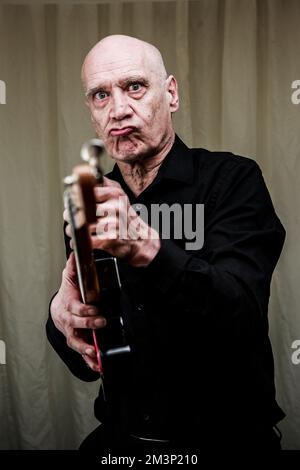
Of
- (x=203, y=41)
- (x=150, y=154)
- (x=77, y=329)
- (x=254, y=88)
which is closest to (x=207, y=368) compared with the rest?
(x=77, y=329)

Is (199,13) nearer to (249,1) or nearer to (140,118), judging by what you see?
(249,1)

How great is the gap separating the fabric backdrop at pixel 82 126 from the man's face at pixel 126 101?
811mm

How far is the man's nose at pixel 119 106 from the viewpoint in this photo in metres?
1.31

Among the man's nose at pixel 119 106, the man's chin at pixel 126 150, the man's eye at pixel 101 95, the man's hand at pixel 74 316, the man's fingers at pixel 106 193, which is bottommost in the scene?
the man's hand at pixel 74 316

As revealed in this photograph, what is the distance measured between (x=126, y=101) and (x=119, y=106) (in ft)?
0.09

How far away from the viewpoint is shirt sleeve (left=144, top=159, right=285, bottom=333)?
1044 mm

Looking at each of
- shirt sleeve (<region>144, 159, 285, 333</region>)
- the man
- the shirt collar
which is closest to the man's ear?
the man

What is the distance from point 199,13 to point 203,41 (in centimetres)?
10

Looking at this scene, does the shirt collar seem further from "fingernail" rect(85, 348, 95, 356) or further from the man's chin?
"fingernail" rect(85, 348, 95, 356)

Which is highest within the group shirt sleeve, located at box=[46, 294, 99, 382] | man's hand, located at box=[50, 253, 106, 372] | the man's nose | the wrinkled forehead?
the wrinkled forehead

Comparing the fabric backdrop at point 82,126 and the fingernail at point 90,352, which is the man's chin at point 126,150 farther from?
the fabric backdrop at point 82,126

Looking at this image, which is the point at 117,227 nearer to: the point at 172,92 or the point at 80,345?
the point at 80,345

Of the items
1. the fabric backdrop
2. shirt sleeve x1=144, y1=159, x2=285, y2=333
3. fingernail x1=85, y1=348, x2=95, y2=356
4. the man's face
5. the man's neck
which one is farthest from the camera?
the fabric backdrop

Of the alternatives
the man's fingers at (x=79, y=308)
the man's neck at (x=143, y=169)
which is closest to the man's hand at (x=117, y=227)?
the man's fingers at (x=79, y=308)
